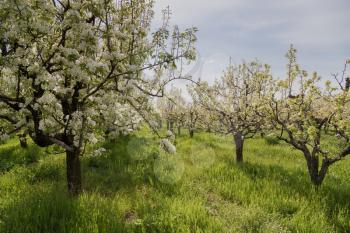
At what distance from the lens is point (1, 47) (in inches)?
248

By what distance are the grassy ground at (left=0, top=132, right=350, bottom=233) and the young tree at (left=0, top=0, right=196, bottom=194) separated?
1.53 meters

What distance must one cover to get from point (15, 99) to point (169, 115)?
34.8 metres

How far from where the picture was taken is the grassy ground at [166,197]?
644 cm

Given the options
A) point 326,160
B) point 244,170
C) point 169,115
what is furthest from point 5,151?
point 169,115

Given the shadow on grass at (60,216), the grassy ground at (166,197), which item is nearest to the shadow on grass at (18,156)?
the grassy ground at (166,197)

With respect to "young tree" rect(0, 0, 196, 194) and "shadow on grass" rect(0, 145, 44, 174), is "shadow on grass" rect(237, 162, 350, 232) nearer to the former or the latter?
"young tree" rect(0, 0, 196, 194)

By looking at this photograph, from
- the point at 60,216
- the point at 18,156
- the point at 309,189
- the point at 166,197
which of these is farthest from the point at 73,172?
the point at 18,156

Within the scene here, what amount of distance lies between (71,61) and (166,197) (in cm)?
401

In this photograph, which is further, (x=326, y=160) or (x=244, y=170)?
(x=244, y=170)

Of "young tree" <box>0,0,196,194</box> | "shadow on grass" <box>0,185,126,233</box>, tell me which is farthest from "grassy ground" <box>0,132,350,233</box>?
"young tree" <box>0,0,196,194</box>

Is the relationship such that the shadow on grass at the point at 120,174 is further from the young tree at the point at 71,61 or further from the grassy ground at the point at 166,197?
the young tree at the point at 71,61

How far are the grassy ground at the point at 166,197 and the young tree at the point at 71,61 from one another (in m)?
1.53

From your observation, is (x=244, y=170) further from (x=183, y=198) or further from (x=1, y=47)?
(x=1, y=47)

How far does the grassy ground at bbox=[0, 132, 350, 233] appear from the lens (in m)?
6.44
